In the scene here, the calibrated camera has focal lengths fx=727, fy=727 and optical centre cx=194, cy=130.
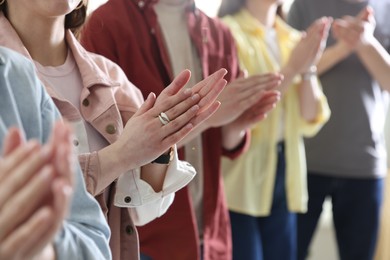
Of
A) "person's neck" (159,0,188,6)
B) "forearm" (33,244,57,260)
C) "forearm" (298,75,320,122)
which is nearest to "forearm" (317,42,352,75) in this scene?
"forearm" (298,75,320,122)

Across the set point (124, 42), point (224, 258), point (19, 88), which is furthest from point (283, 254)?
point (19, 88)

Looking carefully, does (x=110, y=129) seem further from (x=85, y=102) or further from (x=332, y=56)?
(x=332, y=56)

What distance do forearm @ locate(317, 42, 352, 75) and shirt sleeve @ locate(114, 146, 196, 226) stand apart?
101 centimetres

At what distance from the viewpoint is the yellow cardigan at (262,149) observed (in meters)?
1.75

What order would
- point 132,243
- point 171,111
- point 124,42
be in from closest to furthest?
point 171,111 → point 132,243 → point 124,42

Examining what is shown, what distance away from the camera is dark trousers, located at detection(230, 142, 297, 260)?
1.73 m

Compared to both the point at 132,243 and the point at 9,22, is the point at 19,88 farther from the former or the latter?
the point at 132,243

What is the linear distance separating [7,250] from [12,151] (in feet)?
0.26

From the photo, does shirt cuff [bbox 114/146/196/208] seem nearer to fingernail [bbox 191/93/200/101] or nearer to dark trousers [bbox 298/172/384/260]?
fingernail [bbox 191/93/200/101]

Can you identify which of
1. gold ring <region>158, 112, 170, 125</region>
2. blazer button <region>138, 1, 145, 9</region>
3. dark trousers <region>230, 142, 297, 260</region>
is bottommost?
dark trousers <region>230, 142, 297, 260</region>

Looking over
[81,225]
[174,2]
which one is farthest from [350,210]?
[81,225]

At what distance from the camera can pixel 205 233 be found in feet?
4.68

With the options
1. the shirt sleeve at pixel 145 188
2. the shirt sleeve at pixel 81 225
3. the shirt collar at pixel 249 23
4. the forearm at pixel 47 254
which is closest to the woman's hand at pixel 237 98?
the shirt sleeve at pixel 145 188

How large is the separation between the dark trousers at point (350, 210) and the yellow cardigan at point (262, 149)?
0.18 metres
